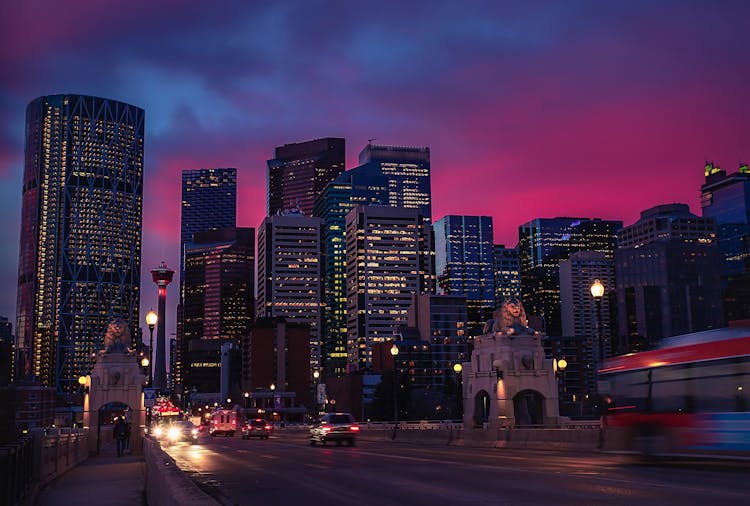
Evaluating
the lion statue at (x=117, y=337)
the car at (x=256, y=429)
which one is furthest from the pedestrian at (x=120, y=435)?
the lion statue at (x=117, y=337)

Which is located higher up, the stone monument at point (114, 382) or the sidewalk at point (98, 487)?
the stone monument at point (114, 382)

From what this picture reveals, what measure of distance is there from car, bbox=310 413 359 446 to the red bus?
56.0ft

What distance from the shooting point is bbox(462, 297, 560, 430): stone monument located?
70.3 m

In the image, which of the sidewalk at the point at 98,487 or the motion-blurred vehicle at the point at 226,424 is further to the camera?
the motion-blurred vehicle at the point at 226,424

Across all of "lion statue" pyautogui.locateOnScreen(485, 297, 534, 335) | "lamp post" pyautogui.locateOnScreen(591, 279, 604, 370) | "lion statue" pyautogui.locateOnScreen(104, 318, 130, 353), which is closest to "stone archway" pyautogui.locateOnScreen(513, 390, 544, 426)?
"lion statue" pyautogui.locateOnScreen(485, 297, 534, 335)

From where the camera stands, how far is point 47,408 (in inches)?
7195

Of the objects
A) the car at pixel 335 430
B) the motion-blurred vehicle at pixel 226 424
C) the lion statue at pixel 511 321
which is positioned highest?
the lion statue at pixel 511 321

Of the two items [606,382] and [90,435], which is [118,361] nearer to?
[90,435]

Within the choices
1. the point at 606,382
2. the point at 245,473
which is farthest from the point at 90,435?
the point at 606,382

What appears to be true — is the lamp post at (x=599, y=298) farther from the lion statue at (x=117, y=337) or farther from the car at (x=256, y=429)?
the lion statue at (x=117, y=337)

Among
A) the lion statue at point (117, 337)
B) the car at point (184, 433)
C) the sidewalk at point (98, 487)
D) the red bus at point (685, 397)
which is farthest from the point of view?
the lion statue at point (117, 337)

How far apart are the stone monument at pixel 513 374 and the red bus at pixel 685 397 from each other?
129 feet

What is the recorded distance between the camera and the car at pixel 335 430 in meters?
43.1

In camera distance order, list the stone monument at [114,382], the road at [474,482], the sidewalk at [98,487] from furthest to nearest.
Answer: the stone monument at [114,382] < the sidewalk at [98,487] < the road at [474,482]
